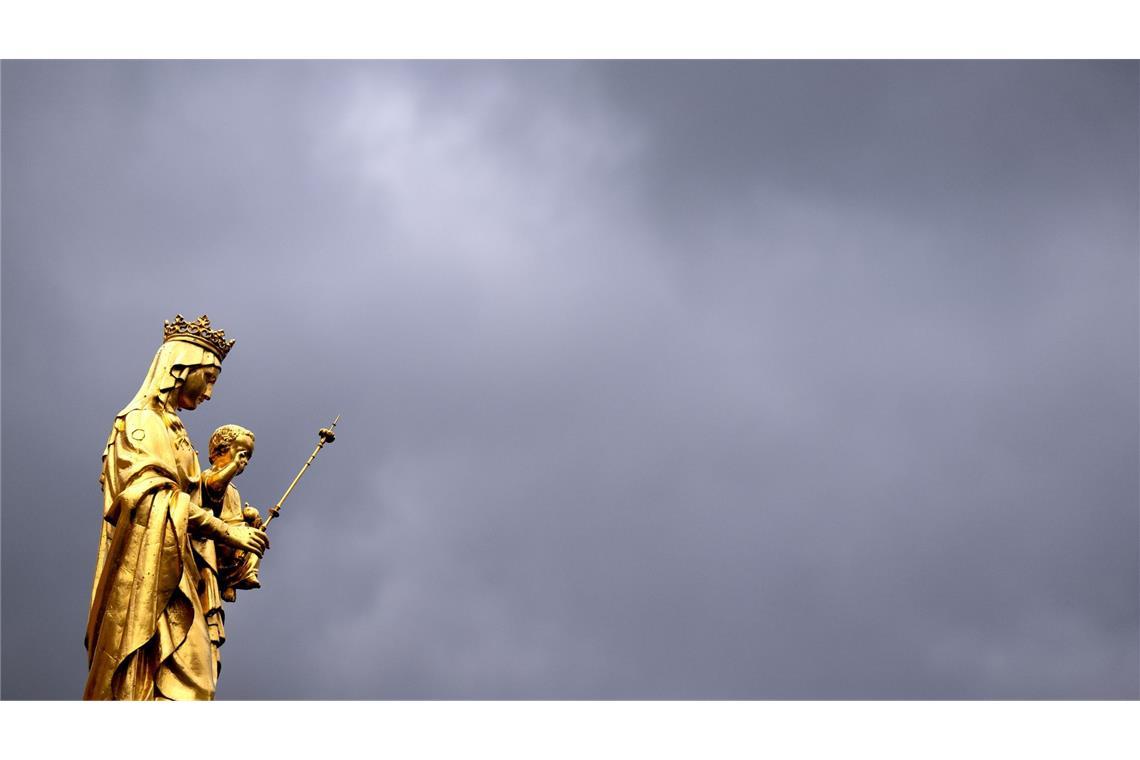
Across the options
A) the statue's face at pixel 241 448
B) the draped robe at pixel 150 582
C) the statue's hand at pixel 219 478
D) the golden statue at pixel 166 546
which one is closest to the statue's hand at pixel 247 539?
the golden statue at pixel 166 546

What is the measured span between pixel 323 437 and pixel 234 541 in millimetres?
1772

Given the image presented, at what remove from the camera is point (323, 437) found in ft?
64.8

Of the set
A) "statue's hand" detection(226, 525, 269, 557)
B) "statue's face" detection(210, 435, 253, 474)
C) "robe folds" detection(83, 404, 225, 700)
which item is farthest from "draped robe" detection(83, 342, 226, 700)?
"statue's face" detection(210, 435, 253, 474)

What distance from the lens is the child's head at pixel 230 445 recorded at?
770 inches

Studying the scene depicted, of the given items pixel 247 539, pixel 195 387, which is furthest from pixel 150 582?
pixel 195 387

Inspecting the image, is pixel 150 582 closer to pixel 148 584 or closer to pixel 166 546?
pixel 148 584

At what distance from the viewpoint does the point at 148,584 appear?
17.8 m

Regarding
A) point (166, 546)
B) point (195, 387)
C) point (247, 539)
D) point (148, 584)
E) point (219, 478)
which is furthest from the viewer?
point (195, 387)

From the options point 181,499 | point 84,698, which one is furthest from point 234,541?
point 84,698

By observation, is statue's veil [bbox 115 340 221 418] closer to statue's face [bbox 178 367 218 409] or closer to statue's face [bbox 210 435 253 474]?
statue's face [bbox 178 367 218 409]

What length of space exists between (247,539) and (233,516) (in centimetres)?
103

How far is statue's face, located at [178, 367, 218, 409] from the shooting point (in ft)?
64.5
